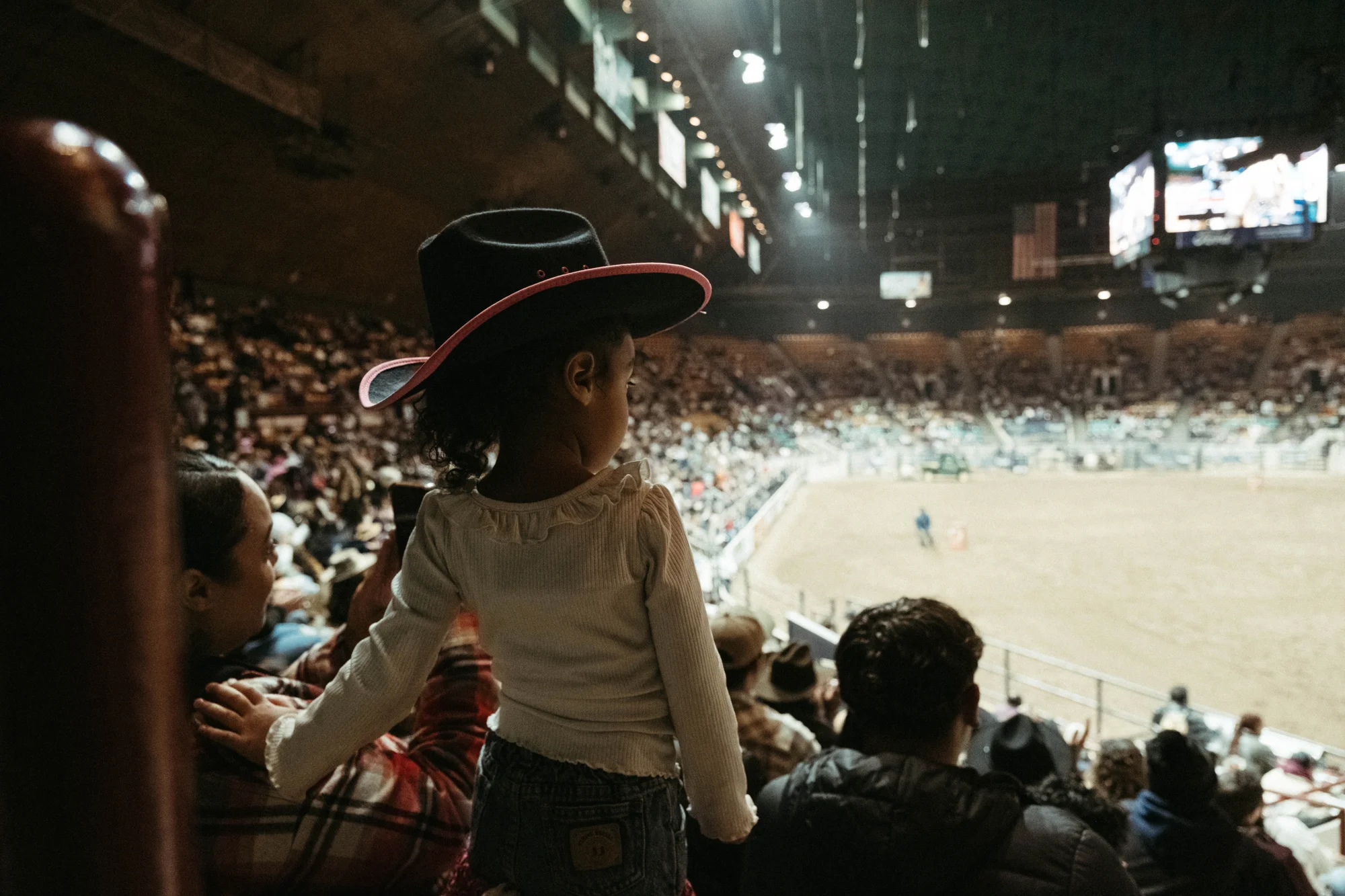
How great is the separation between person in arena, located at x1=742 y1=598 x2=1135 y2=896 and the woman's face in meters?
0.93

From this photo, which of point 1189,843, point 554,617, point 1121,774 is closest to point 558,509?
point 554,617

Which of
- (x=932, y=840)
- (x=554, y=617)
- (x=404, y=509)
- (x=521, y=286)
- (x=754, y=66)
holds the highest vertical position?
(x=754, y=66)

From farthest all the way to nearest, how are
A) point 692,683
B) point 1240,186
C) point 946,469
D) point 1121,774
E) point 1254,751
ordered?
point 946,469 → point 1240,186 → point 1254,751 → point 1121,774 → point 692,683

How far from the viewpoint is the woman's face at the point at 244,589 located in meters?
1.21

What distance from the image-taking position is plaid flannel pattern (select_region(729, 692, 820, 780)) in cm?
226

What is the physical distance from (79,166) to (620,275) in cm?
82

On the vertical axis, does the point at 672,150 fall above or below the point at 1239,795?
above

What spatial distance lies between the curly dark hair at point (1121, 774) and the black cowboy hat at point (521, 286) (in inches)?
107

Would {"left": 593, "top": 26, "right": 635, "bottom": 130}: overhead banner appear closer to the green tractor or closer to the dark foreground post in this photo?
the green tractor

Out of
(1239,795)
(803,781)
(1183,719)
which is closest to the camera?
(803,781)

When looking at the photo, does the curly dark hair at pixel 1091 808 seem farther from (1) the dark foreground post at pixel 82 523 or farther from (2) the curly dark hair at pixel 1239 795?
(1) the dark foreground post at pixel 82 523

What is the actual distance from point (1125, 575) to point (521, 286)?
11150 mm

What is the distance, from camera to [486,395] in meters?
1.16

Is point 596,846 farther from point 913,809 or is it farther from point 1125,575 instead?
point 1125,575
